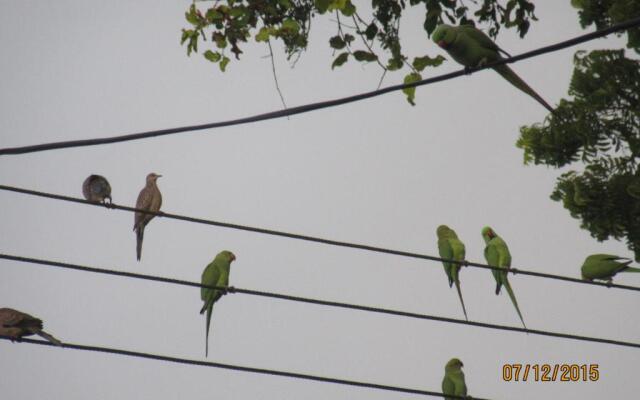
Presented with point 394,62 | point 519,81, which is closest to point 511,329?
point 519,81

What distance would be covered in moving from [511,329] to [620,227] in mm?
4928

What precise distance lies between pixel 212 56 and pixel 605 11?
5.12m

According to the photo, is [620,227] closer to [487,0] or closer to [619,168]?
[619,168]

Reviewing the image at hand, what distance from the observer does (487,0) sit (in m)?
5.73

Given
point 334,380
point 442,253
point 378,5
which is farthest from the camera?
point 442,253

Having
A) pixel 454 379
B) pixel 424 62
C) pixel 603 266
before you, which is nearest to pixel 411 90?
pixel 424 62

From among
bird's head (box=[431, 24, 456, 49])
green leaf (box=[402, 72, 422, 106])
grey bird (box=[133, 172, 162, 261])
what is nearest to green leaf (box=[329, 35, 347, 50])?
green leaf (box=[402, 72, 422, 106])

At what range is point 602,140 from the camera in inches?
337

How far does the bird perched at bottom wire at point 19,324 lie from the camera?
230 inches

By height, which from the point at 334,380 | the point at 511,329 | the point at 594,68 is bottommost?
the point at 334,380

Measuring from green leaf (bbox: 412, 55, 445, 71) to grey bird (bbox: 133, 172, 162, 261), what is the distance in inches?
160

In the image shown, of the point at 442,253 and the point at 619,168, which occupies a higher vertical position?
the point at 619,168

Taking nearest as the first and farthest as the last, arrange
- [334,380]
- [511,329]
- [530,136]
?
[334,380] < [511,329] < [530,136]

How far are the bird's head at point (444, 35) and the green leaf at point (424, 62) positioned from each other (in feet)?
2.00
